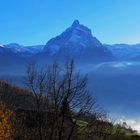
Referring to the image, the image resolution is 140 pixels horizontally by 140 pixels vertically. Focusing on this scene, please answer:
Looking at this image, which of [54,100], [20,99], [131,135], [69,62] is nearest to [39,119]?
[54,100]

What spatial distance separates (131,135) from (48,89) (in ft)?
137

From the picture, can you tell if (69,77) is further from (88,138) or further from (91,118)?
(88,138)

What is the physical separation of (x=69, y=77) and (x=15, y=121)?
A: 128 ft

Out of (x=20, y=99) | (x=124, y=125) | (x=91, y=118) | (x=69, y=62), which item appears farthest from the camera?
(x=20, y=99)

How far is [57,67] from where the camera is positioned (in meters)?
65.0

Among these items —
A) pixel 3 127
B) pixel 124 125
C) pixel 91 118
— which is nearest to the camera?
pixel 91 118

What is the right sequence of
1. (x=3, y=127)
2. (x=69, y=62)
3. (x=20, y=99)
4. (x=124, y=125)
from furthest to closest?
1. (x=20, y=99)
2. (x=124, y=125)
3. (x=3, y=127)
4. (x=69, y=62)

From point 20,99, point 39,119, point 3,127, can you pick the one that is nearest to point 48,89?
point 39,119

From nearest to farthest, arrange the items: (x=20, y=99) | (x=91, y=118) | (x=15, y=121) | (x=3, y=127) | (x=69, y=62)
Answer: (x=69, y=62) < (x=91, y=118) < (x=3, y=127) < (x=15, y=121) < (x=20, y=99)

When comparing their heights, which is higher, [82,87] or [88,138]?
[82,87]

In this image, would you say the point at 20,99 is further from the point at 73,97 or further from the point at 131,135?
the point at 73,97

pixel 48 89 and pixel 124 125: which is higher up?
pixel 48 89

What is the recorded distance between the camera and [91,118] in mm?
70500

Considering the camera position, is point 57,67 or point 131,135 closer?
point 57,67
